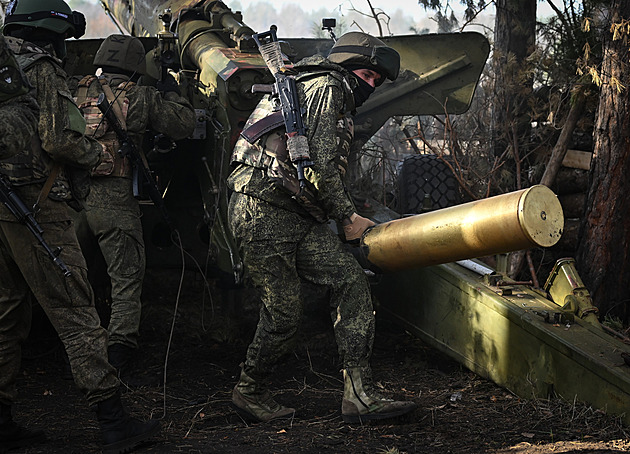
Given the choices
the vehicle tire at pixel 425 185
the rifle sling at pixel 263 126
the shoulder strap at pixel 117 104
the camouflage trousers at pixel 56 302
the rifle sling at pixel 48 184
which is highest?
the shoulder strap at pixel 117 104

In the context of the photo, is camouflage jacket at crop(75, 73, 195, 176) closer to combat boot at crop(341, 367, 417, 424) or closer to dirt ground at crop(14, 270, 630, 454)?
dirt ground at crop(14, 270, 630, 454)

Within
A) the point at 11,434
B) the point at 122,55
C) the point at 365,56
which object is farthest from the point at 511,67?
the point at 11,434

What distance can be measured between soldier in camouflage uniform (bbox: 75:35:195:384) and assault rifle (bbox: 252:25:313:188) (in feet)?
3.57

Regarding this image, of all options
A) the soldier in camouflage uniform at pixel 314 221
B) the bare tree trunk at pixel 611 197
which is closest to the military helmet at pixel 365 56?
the soldier in camouflage uniform at pixel 314 221

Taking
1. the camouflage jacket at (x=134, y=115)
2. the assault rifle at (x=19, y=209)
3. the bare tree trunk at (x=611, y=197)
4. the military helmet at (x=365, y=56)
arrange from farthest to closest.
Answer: the bare tree trunk at (x=611, y=197) < the camouflage jacket at (x=134, y=115) < the military helmet at (x=365, y=56) < the assault rifle at (x=19, y=209)

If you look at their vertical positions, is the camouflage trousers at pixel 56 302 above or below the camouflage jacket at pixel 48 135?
below

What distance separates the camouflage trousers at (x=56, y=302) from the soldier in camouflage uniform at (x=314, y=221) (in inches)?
33.6

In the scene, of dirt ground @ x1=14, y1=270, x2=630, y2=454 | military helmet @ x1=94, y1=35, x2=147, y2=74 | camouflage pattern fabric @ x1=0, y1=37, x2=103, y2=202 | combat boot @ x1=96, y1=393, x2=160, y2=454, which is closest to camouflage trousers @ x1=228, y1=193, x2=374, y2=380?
dirt ground @ x1=14, y1=270, x2=630, y2=454

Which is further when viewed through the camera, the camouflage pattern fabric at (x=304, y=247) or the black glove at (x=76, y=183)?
the camouflage pattern fabric at (x=304, y=247)

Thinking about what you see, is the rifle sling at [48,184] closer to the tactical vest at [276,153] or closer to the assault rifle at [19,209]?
the assault rifle at [19,209]

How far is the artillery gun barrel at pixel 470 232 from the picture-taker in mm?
3322

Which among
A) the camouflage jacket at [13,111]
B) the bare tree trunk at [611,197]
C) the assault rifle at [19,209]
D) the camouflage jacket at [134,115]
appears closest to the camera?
the camouflage jacket at [13,111]

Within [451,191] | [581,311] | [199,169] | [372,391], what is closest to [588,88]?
[451,191]

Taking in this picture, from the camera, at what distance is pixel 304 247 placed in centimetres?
412
